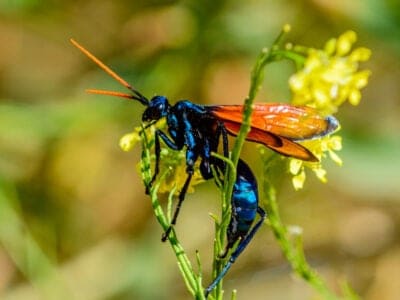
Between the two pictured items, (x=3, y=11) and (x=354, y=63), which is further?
(x=3, y=11)

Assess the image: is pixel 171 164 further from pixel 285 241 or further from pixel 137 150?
pixel 137 150

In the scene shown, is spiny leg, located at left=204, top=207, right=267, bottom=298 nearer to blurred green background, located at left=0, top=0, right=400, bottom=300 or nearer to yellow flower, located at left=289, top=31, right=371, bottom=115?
yellow flower, located at left=289, top=31, right=371, bottom=115

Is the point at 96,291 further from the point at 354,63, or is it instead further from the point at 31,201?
the point at 354,63

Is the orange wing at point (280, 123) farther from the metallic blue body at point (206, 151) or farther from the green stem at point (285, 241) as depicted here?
the green stem at point (285, 241)

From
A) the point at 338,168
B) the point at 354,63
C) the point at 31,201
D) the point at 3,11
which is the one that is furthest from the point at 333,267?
the point at 354,63

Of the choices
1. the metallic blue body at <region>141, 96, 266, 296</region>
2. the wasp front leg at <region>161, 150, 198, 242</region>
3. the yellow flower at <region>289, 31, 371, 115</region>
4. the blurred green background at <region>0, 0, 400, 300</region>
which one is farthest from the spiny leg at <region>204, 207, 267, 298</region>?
the blurred green background at <region>0, 0, 400, 300</region>

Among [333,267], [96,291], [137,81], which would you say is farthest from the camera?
[333,267]

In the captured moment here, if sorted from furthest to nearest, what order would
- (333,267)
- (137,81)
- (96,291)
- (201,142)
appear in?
(333,267) → (96,291) → (137,81) → (201,142)
